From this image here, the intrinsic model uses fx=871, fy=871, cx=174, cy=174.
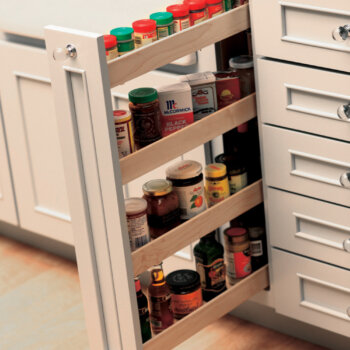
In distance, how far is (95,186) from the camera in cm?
171

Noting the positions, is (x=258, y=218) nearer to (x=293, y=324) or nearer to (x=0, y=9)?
(x=293, y=324)

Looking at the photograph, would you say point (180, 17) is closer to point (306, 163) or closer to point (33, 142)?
point (306, 163)

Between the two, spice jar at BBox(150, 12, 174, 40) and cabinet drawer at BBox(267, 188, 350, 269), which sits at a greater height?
spice jar at BBox(150, 12, 174, 40)

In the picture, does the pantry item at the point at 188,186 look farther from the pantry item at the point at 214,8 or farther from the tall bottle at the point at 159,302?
the pantry item at the point at 214,8

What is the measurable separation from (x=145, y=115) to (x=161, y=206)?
217 mm

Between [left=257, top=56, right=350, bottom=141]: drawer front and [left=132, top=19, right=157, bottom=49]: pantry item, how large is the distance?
1.02ft

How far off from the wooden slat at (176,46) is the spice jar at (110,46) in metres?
0.03

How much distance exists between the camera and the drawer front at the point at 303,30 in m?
1.78

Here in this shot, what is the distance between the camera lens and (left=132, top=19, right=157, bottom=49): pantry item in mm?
1716

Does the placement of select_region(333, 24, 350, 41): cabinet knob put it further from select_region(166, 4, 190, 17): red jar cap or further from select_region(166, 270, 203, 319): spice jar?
select_region(166, 270, 203, 319): spice jar

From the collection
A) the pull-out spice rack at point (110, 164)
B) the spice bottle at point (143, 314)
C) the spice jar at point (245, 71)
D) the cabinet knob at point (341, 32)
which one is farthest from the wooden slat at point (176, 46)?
the spice bottle at point (143, 314)

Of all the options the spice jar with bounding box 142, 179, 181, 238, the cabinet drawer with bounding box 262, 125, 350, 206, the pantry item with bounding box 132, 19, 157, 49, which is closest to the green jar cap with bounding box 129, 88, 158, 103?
the pantry item with bounding box 132, 19, 157, 49

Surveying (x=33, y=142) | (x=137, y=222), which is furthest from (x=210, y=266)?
(x=33, y=142)

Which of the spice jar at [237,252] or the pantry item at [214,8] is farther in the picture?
the spice jar at [237,252]
